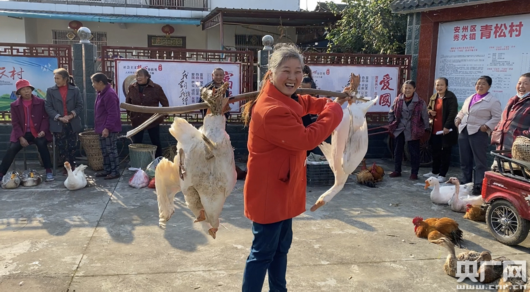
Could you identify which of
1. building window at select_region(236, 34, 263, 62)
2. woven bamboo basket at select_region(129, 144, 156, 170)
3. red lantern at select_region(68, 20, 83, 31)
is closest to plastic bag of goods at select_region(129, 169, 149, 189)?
woven bamboo basket at select_region(129, 144, 156, 170)

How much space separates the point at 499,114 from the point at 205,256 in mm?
4256

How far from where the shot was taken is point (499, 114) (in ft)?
18.5

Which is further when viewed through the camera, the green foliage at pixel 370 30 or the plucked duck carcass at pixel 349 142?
the green foliage at pixel 370 30

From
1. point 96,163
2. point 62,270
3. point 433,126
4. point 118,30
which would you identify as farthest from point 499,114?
point 118,30

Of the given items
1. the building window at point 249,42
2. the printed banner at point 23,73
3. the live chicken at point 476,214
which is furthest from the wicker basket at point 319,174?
the building window at point 249,42

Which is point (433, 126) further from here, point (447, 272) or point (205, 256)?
point (205, 256)

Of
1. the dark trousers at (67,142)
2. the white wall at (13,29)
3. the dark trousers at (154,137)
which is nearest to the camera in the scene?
the dark trousers at (67,142)

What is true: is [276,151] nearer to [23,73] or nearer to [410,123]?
[410,123]

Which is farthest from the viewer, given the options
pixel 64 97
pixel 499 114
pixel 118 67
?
pixel 118 67

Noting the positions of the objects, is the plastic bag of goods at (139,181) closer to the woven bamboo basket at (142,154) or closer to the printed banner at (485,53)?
the woven bamboo basket at (142,154)

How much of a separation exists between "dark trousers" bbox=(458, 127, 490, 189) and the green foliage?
4.61 metres

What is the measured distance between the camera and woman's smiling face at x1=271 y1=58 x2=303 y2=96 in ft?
7.76

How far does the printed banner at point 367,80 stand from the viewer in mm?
8156

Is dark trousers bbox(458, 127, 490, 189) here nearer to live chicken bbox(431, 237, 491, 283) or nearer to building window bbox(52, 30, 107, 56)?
live chicken bbox(431, 237, 491, 283)
